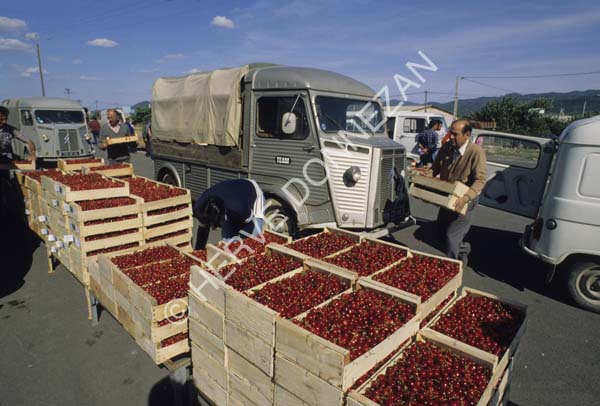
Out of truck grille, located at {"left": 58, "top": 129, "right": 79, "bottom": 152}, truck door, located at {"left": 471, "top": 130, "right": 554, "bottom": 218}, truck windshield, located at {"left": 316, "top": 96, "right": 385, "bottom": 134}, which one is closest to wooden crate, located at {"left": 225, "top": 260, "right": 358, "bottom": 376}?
truck windshield, located at {"left": 316, "top": 96, "right": 385, "bottom": 134}

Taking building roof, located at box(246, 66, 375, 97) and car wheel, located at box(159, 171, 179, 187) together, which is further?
car wheel, located at box(159, 171, 179, 187)

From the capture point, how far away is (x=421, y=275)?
3.36m

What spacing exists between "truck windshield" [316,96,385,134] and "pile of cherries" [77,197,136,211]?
11.2ft

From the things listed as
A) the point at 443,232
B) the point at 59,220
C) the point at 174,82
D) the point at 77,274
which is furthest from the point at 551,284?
the point at 174,82

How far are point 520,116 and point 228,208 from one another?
165 ft

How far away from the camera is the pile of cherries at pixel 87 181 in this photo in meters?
5.43

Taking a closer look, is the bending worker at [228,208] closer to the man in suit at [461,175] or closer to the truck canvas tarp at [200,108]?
the man in suit at [461,175]

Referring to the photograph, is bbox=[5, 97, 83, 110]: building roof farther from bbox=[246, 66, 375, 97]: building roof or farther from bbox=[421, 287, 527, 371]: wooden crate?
bbox=[421, 287, 527, 371]: wooden crate

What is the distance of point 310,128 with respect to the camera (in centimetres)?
639

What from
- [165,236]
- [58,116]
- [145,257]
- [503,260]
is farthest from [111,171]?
[58,116]

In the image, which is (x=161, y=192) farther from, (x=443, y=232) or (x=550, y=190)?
(x=550, y=190)

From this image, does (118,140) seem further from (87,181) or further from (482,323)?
(482,323)

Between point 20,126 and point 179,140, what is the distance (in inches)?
525

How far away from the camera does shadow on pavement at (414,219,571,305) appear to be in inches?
241
